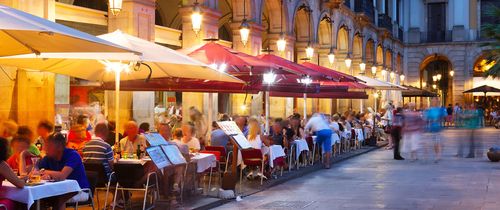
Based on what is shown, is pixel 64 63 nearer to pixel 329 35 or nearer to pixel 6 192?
pixel 6 192

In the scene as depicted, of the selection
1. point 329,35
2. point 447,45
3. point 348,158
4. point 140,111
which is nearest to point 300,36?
point 329,35

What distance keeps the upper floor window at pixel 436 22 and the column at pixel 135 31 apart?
42645mm

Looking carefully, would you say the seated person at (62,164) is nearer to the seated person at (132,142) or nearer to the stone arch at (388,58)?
the seated person at (132,142)

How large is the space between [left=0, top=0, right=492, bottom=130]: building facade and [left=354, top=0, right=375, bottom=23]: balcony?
0.05 meters

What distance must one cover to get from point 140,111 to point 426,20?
43.2m

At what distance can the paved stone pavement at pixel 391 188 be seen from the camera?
479 inches

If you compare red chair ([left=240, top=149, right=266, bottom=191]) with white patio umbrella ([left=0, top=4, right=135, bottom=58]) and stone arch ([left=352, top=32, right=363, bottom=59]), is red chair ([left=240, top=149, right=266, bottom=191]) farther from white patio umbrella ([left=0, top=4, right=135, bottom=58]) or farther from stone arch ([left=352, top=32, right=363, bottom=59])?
stone arch ([left=352, top=32, right=363, bottom=59])

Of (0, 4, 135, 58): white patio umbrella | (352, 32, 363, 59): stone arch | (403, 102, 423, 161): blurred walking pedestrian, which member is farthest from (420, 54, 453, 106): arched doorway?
(0, 4, 135, 58): white patio umbrella

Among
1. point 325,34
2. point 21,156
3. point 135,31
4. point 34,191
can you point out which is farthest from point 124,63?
point 325,34

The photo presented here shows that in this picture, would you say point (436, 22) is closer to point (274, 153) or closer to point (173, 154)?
point (274, 153)

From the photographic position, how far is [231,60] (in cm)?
1442

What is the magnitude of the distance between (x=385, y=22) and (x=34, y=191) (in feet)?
133

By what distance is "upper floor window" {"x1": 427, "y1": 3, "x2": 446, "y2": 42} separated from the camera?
5669 centimetres

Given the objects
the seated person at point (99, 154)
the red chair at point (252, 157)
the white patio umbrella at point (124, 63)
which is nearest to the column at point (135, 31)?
the white patio umbrella at point (124, 63)
